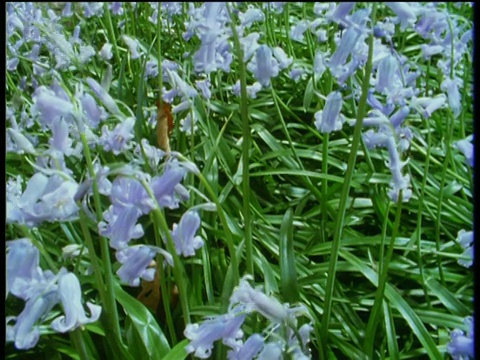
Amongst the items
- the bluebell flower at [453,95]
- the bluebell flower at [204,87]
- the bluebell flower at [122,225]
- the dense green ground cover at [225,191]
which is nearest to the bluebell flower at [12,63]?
the dense green ground cover at [225,191]

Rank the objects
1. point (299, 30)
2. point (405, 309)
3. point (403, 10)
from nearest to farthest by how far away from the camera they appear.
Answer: point (403, 10), point (405, 309), point (299, 30)

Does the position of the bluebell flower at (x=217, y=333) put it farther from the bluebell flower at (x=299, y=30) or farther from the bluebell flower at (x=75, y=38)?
the bluebell flower at (x=299, y=30)

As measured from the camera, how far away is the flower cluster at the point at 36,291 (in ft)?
2.73

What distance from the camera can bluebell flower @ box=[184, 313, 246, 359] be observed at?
2.95 ft

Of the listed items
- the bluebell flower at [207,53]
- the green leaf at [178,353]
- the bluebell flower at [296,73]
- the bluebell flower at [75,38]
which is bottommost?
the green leaf at [178,353]

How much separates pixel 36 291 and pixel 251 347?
27cm

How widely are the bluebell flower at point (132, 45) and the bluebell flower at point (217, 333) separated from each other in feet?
2.03

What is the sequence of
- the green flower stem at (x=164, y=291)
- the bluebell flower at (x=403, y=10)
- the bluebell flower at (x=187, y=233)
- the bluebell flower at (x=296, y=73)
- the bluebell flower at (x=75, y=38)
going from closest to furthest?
the bluebell flower at (x=403, y=10) → the bluebell flower at (x=187, y=233) → the green flower stem at (x=164, y=291) → the bluebell flower at (x=75, y=38) → the bluebell flower at (x=296, y=73)

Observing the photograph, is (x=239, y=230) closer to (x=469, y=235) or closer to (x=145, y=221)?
(x=145, y=221)

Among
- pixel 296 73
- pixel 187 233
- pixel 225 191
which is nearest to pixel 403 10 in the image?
pixel 187 233

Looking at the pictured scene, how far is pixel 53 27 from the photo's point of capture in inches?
49.5

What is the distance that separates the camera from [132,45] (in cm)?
134

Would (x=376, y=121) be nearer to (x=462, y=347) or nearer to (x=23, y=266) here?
(x=462, y=347)

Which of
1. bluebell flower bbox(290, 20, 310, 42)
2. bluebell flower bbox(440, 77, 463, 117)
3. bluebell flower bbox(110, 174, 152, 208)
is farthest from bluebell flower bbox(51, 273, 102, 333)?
bluebell flower bbox(290, 20, 310, 42)
